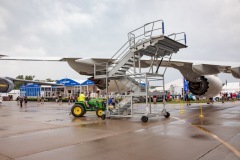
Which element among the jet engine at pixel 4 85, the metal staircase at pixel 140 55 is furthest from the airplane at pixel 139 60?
the jet engine at pixel 4 85

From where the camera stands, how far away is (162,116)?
12.9m

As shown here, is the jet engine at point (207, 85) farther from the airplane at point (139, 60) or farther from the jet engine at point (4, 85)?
the jet engine at point (4, 85)

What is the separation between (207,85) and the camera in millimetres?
18562

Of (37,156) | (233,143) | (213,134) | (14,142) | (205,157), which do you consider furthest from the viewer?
(213,134)

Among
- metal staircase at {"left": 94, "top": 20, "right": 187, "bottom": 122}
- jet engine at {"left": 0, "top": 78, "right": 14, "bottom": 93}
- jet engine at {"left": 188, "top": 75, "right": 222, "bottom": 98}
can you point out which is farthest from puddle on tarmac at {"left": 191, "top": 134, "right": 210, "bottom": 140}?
jet engine at {"left": 0, "top": 78, "right": 14, "bottom": 93}

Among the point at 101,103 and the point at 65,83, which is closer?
the point at 101,103

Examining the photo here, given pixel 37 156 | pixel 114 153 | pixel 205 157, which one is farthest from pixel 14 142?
pixel 205 157

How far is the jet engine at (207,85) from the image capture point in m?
18.5

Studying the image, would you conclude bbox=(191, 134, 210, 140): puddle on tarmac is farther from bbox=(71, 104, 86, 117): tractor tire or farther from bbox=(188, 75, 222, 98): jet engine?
bbox=(188, 75, 222, 98): jet engine

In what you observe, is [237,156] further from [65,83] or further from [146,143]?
[65,83]

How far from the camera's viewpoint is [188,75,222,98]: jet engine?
729 inches

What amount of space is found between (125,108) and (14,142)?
273 inches

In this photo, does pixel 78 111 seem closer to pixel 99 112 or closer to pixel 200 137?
pixel 99 112

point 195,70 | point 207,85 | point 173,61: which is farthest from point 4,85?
point 195,70
